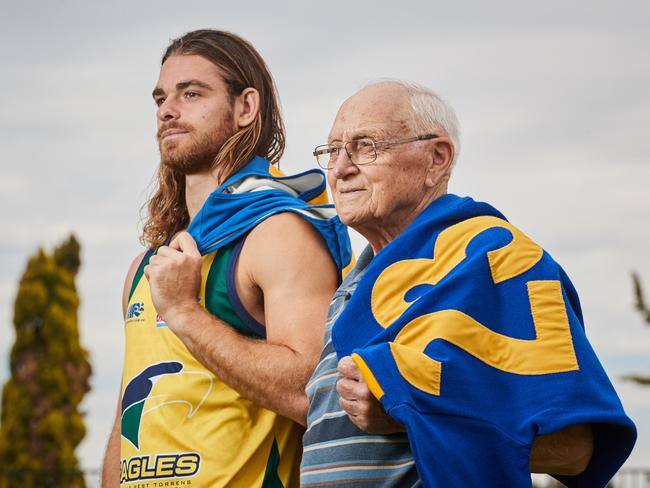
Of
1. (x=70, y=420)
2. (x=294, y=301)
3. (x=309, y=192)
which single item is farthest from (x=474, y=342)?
(x=70, y=420)

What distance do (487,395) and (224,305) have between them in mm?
1233

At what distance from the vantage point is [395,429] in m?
2.40

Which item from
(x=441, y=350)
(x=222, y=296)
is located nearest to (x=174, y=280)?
(x=222, y=296)

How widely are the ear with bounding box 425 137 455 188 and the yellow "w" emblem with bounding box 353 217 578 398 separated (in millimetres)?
250

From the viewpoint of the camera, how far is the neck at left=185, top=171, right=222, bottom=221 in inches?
144

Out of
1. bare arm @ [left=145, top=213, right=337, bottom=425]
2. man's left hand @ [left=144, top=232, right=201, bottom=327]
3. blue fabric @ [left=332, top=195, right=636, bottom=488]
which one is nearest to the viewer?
blue fabric @ [left=332, top=195, right=636, bottom=488]

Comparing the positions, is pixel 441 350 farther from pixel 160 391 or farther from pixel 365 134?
pixel 160 391

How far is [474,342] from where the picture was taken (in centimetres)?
234

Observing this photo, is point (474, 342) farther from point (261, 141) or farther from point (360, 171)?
point (261, 141)

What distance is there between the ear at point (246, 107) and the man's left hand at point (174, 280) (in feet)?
1.93

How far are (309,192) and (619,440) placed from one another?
157 centimetres

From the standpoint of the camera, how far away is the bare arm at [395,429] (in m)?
2.33

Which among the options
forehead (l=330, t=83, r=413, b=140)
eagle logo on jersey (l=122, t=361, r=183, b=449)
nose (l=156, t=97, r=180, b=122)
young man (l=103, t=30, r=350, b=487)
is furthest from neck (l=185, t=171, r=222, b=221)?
forehead (l=330, t=83, r=413, b=140)

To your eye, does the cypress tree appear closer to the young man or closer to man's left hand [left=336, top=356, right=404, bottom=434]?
the young man
